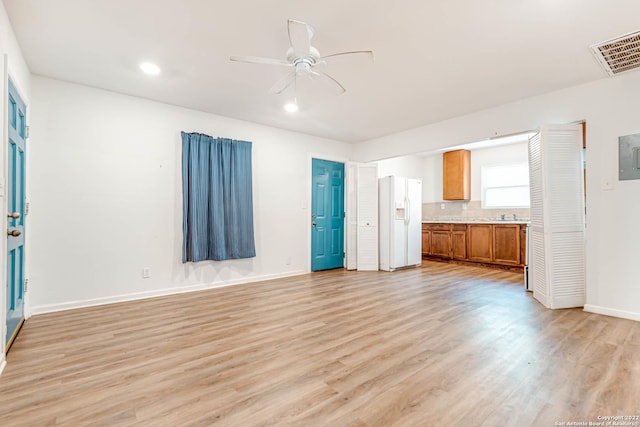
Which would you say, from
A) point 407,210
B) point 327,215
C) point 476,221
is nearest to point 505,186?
point 476,221

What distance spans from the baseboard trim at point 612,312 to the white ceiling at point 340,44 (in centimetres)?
243

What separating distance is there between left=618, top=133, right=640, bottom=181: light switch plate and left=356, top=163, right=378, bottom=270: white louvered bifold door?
3.51 metres

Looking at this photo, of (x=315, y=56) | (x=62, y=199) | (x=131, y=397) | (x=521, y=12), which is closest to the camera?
(x=131, y=397)

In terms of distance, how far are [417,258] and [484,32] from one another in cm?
462

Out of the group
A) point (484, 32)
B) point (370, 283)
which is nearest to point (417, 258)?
point (370, 283)

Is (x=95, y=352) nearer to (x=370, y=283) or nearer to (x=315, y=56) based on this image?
(x=315, y=56)

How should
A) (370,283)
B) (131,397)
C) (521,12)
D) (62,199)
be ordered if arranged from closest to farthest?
(131,397) → (521,12) → (62,199) → (370,283)

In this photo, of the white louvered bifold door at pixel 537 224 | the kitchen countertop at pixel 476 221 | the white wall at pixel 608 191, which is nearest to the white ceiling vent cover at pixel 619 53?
the white wall at pixel 608 191

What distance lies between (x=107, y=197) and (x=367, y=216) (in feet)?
13.7

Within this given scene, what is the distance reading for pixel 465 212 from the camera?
293 inches

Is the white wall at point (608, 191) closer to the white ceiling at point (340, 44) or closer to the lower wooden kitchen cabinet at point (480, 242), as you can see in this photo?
the white ceiling at point (340, 44)

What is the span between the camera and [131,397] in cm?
178

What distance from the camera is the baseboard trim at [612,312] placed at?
3.09 meters

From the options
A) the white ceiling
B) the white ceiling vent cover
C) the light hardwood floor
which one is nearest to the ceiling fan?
the white ceiling
